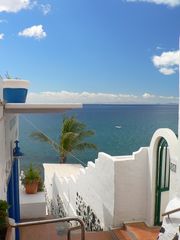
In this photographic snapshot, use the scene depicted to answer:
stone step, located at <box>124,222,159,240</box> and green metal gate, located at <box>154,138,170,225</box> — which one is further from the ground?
green metal gate, located at <box>154,138,170,225</box>

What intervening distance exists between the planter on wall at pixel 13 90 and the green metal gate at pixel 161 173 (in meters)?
3.85

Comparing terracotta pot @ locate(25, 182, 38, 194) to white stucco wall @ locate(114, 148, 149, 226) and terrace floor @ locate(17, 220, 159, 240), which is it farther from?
white stucco wall @ locate(114, 148, 149, 226)

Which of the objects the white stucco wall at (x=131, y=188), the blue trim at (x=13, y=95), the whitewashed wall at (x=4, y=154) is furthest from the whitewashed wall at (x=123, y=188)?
the blue trim at (x=13, y=95)

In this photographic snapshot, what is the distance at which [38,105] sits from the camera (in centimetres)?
539

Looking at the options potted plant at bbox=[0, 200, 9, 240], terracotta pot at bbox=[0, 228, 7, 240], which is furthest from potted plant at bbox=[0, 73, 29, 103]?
terracotta pot at bbox=[0, 228, 7, 240]

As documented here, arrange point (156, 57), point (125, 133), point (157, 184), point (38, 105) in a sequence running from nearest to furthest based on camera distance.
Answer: point (38, 105) → point (157, 184) → point (125, 133) → point (156, 57)

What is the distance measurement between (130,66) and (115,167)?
118085 mm

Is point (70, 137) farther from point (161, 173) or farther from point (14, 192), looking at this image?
point (14, 192)

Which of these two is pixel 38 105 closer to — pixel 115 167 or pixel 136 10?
pixel 115 167

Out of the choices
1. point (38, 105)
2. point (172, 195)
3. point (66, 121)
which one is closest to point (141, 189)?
point (172, 195)

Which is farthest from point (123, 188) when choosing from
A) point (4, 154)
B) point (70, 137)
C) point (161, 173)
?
point (70, 137)

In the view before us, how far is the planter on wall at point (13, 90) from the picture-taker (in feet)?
19.5

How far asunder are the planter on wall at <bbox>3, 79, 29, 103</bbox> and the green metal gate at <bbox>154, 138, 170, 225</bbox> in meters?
3.85

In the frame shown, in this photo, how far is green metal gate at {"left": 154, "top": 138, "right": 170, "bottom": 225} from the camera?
807 centimetres
